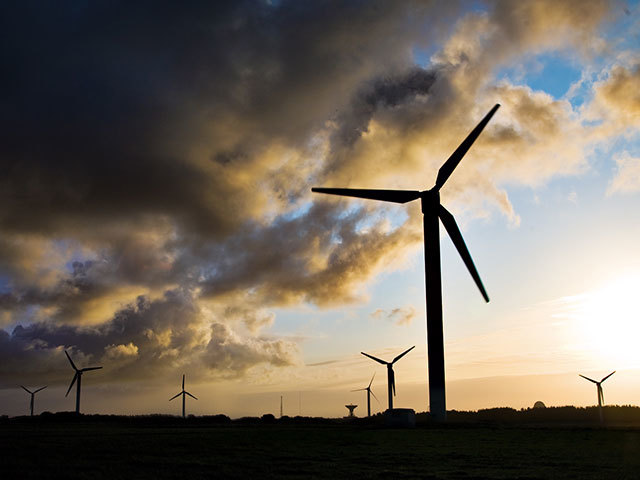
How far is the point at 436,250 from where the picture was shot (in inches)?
3334

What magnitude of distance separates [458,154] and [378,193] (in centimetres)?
1304

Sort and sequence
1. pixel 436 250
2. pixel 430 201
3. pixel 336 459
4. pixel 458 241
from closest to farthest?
pixel 336 459
pixel 458 241
pixel 436 250
pixel 430 201

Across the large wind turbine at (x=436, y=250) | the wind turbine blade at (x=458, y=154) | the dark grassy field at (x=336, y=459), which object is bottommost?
the dark grassy field at (x=336, y=459)

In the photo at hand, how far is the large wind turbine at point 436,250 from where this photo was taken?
80.2 m

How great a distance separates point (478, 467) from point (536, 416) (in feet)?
425

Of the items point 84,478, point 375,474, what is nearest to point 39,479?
point 84,478

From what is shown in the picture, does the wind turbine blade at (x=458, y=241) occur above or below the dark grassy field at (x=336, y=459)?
above

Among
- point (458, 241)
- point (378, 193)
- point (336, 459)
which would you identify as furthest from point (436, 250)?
point (336, 459)

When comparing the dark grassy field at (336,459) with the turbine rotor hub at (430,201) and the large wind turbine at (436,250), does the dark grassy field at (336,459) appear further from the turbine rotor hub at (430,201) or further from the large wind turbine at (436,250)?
the turbine rotor hub at (430,201)

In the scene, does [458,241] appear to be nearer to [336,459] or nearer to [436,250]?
[436,250]

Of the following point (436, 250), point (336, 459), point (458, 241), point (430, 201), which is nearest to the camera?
point (336, 459)

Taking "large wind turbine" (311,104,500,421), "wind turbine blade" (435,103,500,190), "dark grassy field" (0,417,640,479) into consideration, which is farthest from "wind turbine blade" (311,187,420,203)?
"dark grassy field" (0,417,640,479)

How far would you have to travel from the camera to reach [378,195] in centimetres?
8888

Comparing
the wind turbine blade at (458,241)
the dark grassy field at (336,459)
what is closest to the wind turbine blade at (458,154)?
the wind turbine blade at (458,241)
